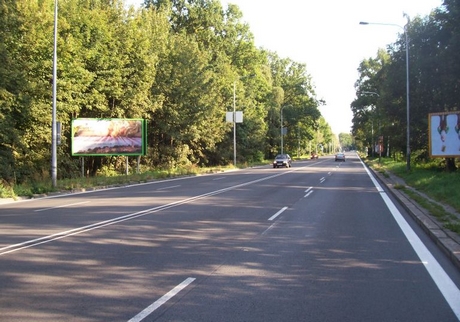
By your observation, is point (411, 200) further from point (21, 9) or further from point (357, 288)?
point (21, 9)

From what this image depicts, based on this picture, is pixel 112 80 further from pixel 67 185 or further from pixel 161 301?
pixel 161 301

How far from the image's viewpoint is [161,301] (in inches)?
216

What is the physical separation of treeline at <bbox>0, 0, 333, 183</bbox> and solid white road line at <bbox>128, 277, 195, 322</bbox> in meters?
22.6

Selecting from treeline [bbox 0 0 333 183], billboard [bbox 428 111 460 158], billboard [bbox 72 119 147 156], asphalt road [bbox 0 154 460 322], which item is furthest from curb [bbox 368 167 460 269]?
billboard [bbox 72 119 147 156]

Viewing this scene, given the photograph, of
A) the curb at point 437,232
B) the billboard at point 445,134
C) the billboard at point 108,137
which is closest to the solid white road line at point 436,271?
the curb at point 437,232

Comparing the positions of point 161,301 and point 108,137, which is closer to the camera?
point 161,301

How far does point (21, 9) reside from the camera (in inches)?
1133

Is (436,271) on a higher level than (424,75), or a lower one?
lower

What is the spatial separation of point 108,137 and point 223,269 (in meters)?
26.9

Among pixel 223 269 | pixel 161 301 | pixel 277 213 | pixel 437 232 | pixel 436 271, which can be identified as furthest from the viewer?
pixel 277 213

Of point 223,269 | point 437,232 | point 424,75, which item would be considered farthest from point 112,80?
point 223,269

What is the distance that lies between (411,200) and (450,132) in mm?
7277

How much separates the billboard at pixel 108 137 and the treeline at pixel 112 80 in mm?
1653

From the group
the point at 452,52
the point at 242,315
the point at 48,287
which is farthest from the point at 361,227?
the point at 452,52
